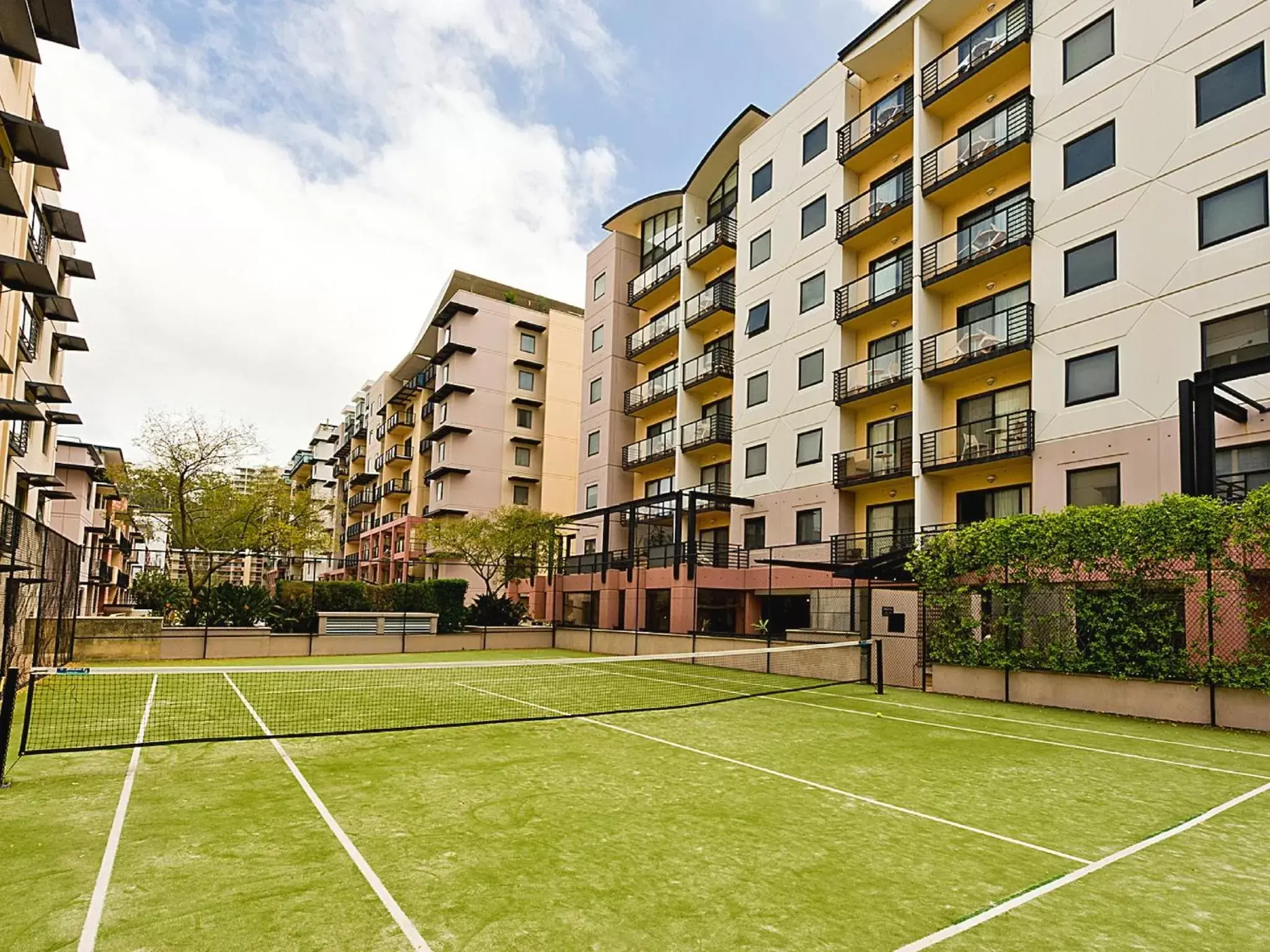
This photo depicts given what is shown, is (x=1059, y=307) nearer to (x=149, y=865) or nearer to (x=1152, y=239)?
(x=1152, y=239)

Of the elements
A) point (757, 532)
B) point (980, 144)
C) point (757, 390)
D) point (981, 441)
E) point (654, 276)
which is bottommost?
point (757, 532)

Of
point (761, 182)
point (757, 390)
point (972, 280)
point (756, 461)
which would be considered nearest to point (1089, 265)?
point (972, 280)

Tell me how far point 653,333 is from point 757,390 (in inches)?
372

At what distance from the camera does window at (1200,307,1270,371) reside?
60.8 ft

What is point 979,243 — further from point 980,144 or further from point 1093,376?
point 1093,376

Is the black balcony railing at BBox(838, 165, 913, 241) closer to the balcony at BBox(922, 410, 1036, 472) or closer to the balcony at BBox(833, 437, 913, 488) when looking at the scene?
the balcony at BBox(833, 437, 913, 488)

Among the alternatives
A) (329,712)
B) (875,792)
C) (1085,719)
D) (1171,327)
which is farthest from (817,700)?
(1171,327)

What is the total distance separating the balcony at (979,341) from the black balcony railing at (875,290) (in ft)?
8.14

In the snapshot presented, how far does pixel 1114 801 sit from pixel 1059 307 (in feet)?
58.8

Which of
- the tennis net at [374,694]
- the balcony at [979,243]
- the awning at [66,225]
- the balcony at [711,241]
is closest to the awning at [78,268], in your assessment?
the awning at [66,225]

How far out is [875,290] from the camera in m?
29.2

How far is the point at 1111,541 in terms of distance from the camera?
15.9 meters

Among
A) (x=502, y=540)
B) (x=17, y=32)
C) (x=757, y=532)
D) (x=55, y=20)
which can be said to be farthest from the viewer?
(x=502, y=540)

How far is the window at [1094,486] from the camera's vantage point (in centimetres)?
2114
